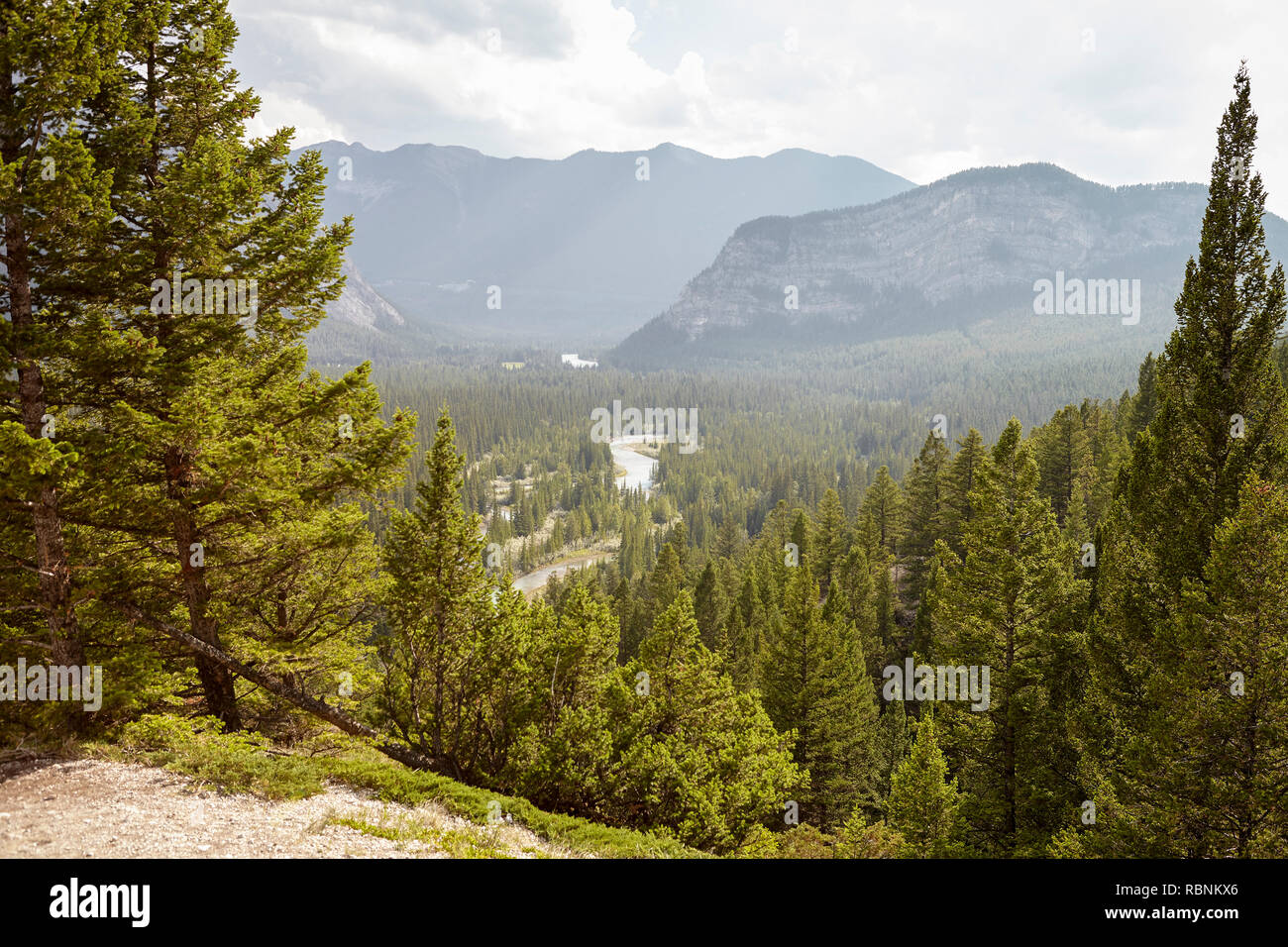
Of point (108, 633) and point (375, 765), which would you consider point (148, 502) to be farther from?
point (375, 765)

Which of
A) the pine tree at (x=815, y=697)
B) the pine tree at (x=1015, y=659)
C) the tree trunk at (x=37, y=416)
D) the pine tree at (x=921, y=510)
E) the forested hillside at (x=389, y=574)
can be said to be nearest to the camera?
the tree trunk at (x=37, y=416)

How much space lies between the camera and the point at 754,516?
445ft

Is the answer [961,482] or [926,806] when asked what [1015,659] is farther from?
[961,482]

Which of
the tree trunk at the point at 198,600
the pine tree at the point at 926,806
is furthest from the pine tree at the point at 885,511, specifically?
the tree trunk at the point at 198,600

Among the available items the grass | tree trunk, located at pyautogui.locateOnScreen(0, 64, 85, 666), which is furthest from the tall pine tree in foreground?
tree trunk, located at pyautogui.locateOnScreen(0, 64, 85, 666)

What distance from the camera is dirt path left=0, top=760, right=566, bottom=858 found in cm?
911

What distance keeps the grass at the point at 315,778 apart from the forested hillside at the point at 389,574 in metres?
0.11

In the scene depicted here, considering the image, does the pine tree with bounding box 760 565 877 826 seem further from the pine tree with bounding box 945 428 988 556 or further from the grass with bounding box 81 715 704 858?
the pine tree with bounding box 945 428 988 556

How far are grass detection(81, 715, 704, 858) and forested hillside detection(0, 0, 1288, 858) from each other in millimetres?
109

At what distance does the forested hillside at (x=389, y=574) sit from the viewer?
11992 mm

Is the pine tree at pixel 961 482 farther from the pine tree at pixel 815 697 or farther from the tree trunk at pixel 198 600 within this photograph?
the tree trunk at pixel 198 600

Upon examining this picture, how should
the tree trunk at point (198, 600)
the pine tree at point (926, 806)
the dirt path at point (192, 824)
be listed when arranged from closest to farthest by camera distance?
the dirt path at point (192, 824)
the tree trunk at point (198, 600)
the pine tree at point (926, 806)

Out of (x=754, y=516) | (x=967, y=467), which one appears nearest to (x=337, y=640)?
(x=967, y=467)
